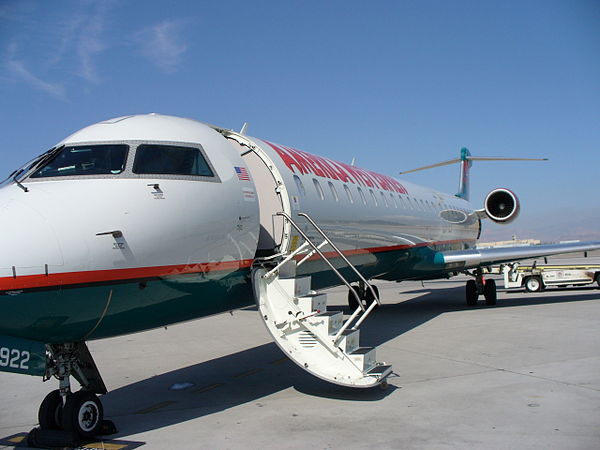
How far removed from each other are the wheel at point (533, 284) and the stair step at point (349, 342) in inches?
708

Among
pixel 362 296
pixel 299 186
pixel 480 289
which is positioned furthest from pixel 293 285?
pixel 480 289

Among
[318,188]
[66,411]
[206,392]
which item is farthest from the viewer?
[318,188]

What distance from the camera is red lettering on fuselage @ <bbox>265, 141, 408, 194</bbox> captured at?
344 inches

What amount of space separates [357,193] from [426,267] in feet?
16.9

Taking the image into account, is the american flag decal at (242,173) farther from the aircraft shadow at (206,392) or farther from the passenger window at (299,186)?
the aircraft shadow at (206,392)

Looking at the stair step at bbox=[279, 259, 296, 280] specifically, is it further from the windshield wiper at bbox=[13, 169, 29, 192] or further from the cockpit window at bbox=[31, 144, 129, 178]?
the windshield wiper at bbox=[13, 169, 29, 192]

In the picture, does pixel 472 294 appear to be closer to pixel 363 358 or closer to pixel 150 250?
pixel 363 358

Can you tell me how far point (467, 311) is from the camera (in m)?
15.9

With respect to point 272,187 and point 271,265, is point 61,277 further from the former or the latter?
point 272,187

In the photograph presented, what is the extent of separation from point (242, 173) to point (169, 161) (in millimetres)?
1109

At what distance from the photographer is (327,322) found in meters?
6.96

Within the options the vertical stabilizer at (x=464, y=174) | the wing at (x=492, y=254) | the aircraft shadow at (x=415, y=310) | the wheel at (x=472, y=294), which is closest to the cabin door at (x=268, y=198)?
the aircraft shadow at (x=415, y=310)

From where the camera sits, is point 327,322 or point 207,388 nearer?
point 327,322

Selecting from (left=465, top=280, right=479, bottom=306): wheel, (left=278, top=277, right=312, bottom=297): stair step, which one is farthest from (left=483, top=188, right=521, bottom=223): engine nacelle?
(left=278, top=277, right=312, bottom=297): stair step
